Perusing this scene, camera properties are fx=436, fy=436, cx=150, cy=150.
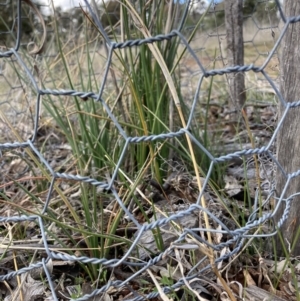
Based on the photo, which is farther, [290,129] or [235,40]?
[235,40]

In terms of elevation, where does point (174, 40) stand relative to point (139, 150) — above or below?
above

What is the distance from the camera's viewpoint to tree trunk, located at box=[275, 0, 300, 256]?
62 centimetres

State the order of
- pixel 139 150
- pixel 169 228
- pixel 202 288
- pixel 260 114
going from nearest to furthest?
1. pixel 202 288
2. pixel 169 228
3. pixel 139 150
4. pixel 260 114

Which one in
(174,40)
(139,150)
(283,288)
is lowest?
(283,288)

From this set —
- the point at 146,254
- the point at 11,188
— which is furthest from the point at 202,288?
the point at 11,188

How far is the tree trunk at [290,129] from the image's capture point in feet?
2.05

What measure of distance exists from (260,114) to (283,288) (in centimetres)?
86

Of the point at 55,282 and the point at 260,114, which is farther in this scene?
the point at 260,114

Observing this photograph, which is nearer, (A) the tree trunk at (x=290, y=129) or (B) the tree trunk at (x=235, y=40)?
(A) the tree trunk at (x=290, y=129)

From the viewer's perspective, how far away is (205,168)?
3.03ft

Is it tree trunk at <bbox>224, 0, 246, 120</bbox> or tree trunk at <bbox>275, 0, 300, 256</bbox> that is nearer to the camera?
tree trunk at <bbox>275, 0, 300, 256</bbox>

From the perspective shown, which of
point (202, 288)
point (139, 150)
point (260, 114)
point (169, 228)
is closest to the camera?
point (202, 288)

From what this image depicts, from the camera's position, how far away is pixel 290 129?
66 centimetres

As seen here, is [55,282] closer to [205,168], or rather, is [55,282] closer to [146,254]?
[146,254]
